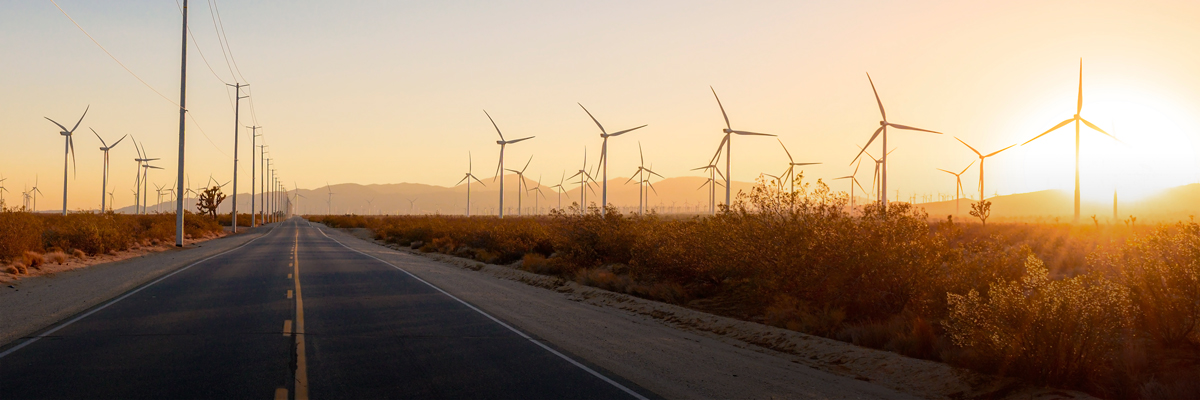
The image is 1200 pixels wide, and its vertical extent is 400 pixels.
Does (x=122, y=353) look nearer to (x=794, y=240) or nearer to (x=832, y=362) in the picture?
(x=832, y=362)

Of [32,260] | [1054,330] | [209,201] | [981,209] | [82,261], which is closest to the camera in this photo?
[1054,330]

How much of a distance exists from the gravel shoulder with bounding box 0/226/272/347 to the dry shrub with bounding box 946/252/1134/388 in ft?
48.9

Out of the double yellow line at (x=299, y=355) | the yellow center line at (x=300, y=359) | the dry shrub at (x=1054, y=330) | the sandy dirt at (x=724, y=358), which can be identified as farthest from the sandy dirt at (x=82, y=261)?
the dry shrub at (x=1054, y=330)

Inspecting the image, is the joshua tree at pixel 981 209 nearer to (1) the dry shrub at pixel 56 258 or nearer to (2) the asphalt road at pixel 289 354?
(2) the asphalt road at pixel 289 354

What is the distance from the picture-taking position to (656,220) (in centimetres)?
2762

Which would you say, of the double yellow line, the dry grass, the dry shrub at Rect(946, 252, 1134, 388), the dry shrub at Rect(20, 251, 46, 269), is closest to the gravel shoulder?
the dry shrub at Rect(20, 251, 46, 269)

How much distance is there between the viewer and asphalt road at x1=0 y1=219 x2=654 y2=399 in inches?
324

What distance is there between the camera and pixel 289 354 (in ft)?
33.4

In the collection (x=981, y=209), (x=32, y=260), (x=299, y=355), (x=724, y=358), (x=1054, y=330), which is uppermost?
Result: (x=981, y=209)

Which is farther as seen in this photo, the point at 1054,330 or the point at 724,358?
the point at 724,358

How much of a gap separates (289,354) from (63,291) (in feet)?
44.4

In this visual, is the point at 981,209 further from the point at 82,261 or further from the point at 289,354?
the point at 82,261

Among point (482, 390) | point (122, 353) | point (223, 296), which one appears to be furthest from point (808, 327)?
point (223, 296)

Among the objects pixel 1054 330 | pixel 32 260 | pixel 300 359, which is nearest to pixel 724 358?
pixel 1054 330
